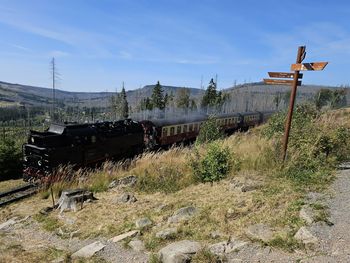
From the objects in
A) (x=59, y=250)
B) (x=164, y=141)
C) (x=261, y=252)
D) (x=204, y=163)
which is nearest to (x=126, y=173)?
(x=204, y=163)

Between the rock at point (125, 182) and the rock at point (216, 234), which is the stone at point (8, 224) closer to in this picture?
the rock at point (125, 182)

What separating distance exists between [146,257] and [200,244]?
1.03 meters

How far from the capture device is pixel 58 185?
11.7m

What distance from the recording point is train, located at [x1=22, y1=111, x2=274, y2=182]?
15.6m


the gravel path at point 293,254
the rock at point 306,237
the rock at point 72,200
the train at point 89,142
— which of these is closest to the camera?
the gravel path at point 293,254

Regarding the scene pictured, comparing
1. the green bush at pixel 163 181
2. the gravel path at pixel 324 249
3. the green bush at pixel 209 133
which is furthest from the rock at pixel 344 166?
the green bush at pixel 209 133

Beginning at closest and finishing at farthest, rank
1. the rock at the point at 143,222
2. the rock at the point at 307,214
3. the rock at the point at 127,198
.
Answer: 1. the rock at the point at 307,214
2. the rock at the point at 143,222
3. the rock at the point at 127,198

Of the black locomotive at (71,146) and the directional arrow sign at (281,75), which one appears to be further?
the black locomotive at (71,146)

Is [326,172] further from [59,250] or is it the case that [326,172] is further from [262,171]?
[59,250]

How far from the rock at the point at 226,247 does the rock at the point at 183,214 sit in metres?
1.56

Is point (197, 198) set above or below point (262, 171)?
below

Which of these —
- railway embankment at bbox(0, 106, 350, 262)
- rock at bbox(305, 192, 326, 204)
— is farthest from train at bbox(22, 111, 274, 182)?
rock at bbox(305, 192, 326, 204)

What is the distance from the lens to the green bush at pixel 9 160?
66.3 feet

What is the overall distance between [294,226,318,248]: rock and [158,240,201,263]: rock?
68.3 inches
